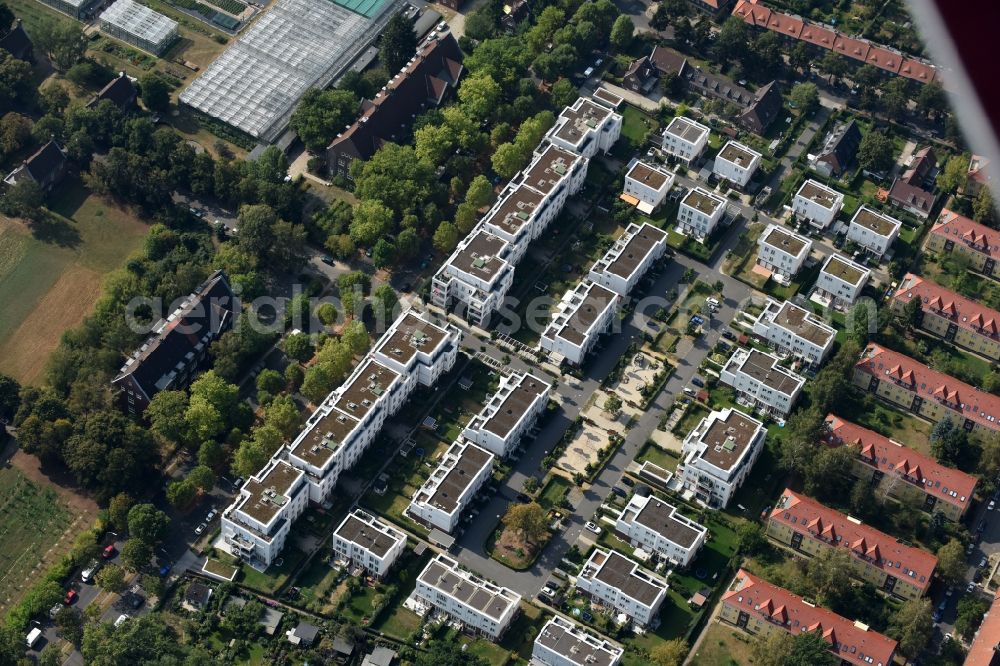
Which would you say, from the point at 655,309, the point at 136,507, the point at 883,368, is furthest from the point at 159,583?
the point at 883,368

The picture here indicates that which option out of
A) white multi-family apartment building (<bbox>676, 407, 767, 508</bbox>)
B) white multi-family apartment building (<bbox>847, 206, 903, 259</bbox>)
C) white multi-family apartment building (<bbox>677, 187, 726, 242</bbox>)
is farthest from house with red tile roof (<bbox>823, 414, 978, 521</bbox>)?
white multi-family apartment building (<bbox>677, 187, 726, 242</bbox>)

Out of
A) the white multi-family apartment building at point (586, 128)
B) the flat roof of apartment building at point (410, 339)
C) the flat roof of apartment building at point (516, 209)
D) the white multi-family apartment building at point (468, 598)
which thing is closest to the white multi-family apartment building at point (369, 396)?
the flat roof of apartment building at point (410, 339)

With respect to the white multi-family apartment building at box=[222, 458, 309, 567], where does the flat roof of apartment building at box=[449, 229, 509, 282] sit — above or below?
above

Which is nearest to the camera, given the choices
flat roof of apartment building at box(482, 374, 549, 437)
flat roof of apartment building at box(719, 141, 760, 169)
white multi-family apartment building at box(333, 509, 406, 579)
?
white multi-family apartment building at box(333, 509, 406, 579)

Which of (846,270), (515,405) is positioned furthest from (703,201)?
(515,405)

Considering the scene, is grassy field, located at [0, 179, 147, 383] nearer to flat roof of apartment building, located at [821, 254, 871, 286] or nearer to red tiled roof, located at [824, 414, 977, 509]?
flat roof of apartment building, located at [821, 254, 871, 286]

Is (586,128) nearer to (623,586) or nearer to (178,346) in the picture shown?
(178,346)

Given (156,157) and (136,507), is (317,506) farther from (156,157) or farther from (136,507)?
(156,157)
